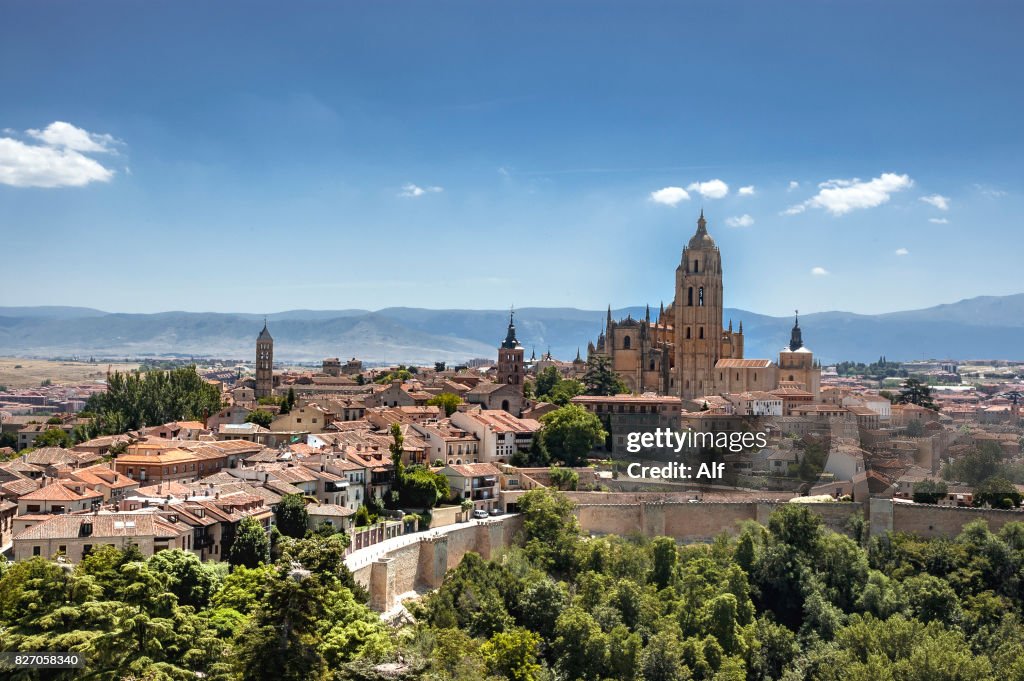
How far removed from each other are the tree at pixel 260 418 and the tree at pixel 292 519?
20044 mm

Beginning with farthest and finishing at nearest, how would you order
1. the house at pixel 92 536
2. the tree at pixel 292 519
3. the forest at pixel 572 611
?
the tree at pixel 292 519 < the house at pixel 92 536 < the forest at pixel 572 611

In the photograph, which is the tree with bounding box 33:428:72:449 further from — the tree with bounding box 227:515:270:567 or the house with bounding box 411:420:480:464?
the tree with bounding box 227:515:270:567

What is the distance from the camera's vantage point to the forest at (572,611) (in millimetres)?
25328

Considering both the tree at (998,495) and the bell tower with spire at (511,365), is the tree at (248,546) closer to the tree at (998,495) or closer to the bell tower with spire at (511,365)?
the tree at (998,495)

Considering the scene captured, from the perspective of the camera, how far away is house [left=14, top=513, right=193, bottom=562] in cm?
3089

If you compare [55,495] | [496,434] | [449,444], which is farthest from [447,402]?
[55,495]

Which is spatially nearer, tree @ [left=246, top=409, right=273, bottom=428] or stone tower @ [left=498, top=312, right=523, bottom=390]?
tree @ [left=246, top=409, right=273, bottom=428]

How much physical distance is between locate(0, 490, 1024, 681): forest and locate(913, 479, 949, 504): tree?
471 cm

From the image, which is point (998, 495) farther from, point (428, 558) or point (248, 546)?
point (248, 546)

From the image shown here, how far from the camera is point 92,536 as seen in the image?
31031 mm

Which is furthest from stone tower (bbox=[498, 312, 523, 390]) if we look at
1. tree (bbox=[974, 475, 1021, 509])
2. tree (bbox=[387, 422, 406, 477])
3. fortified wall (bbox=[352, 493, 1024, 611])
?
tree (bbox=[974, 475, 1021, 509])

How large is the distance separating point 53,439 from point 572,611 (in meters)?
32.9

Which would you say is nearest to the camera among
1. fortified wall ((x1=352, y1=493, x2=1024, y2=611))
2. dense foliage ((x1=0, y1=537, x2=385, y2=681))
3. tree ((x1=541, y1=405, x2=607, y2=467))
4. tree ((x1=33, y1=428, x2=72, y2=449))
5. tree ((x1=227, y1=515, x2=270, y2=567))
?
dense foliage ((x1=0, y1=537, x2=385, y2=681))

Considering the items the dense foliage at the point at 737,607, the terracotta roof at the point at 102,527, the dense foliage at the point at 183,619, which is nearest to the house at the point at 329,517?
the dense foliage at the point at 737,607
